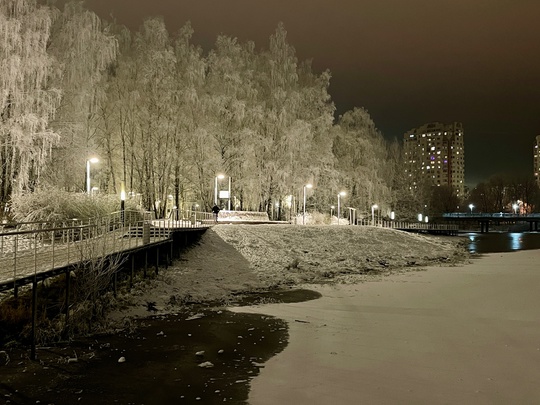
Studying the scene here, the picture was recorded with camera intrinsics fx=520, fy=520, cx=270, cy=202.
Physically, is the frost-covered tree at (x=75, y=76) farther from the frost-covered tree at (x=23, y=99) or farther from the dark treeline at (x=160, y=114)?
the frost-covered tree at (x=23, y=99)

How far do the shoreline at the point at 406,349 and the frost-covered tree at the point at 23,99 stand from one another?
11588mm

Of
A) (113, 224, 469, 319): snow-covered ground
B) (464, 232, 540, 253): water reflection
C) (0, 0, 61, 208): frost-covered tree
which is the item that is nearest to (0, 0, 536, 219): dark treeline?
(0, 0, 61, 208): frost-covered tree

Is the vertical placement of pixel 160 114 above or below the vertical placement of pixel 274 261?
above

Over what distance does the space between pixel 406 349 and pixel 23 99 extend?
18.5m

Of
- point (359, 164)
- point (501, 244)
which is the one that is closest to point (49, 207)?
point (359, 164)

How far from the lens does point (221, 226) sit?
3122cm

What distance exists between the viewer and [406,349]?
11.0 metres

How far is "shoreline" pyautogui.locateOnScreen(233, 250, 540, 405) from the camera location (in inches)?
335

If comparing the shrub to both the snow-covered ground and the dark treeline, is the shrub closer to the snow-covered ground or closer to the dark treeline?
the dark treeline

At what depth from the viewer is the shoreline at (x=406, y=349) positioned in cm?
852

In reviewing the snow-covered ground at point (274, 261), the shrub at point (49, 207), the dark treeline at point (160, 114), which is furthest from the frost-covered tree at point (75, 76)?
the snow-covered ground at point (274, 261)

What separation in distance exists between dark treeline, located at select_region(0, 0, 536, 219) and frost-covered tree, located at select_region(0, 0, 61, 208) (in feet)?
0.16

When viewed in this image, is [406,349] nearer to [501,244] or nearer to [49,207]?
[49,207]

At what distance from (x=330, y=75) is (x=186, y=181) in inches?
682
